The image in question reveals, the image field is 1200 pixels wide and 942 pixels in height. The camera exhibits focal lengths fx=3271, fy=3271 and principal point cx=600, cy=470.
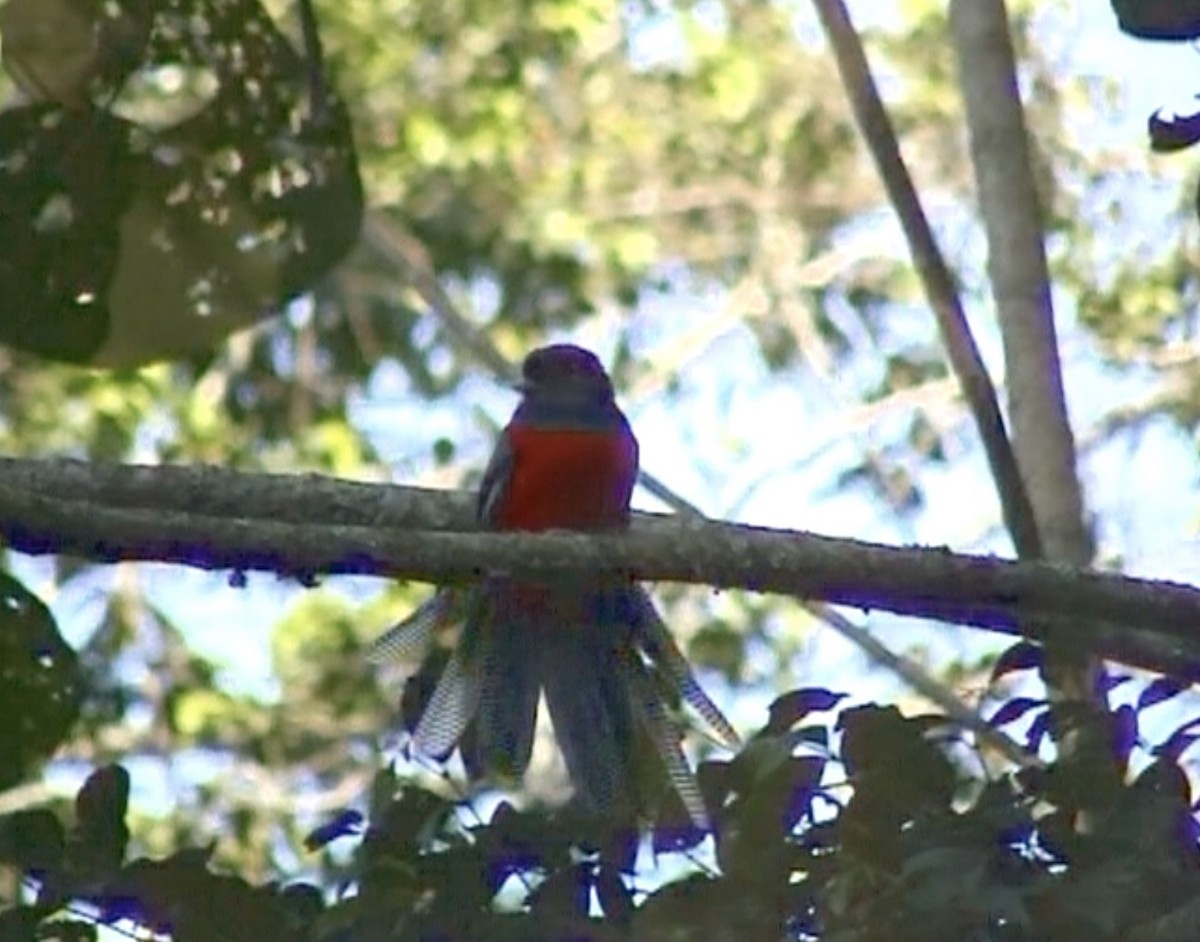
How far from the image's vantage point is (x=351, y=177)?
477 centimetres

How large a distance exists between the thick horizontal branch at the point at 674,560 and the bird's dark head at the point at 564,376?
1519 mm

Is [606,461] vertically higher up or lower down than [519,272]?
lower down

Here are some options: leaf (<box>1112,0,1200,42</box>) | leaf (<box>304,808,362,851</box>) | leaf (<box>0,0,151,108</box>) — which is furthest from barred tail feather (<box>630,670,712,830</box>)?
leaf (<box>0,0,151,108</box>)

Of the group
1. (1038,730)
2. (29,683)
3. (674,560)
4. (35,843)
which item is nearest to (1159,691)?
(1038,730)

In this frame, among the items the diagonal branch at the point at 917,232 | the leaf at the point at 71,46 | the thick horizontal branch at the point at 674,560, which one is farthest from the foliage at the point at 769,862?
the leaf at the point at 71,46

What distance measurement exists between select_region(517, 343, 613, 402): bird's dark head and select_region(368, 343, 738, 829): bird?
23 centimetres

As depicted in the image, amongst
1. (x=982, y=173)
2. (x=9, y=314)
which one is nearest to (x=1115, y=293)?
(x=982, y=173)

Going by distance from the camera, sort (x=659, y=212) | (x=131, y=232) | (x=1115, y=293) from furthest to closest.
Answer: (x=659, y=212) < (x=1115, y=293) < (x=131, y=232)

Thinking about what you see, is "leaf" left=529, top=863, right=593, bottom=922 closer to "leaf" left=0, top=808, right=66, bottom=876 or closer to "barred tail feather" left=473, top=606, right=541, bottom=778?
"leaf" left=0, top=808, right=66, bottom=876

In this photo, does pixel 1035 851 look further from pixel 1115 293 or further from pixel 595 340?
pixel 595 340

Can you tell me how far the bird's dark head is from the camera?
5043mm

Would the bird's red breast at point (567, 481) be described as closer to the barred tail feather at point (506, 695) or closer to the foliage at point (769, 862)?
the barred tail feather at point (506, 695)

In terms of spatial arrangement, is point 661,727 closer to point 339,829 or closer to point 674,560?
point 674,560

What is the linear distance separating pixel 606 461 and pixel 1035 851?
6.09ft
